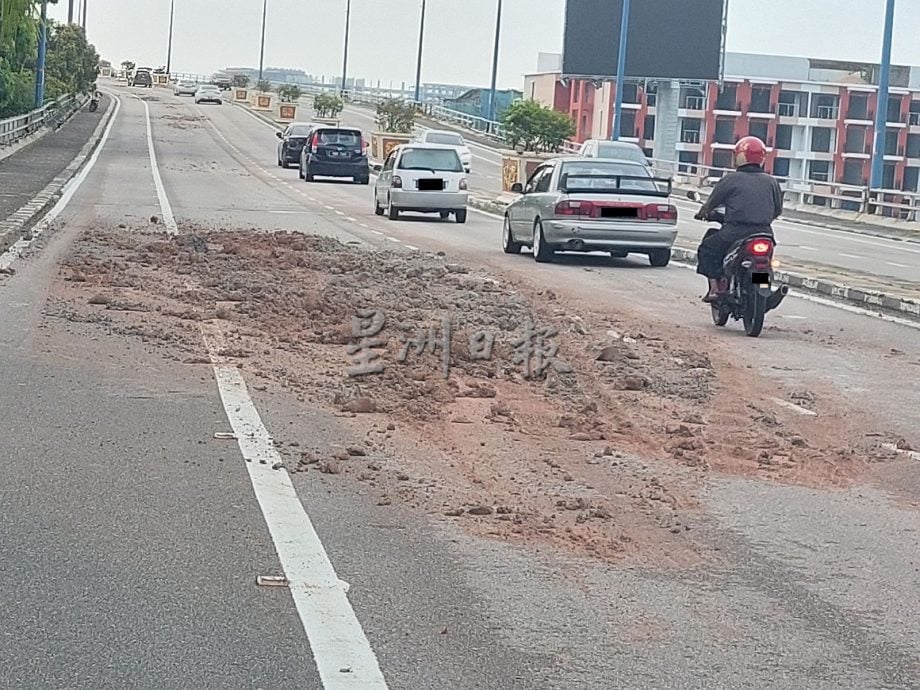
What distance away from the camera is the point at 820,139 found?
88688mm

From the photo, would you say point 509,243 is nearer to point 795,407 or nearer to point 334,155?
point 795,407

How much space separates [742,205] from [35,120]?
4296cm

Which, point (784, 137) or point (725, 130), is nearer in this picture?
point (784, 137)

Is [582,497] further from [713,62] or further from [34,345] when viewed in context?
[713,62]

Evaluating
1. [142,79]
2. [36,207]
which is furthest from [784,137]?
[36,207]

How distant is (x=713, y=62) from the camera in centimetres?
6944

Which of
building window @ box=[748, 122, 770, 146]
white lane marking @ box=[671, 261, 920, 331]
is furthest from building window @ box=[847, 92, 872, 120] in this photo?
white lane marking @ box=[671, 261, 920, 331]

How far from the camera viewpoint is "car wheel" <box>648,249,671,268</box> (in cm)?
2183

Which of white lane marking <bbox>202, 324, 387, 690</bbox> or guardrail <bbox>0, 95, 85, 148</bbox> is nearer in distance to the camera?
white lane marking <bbox>202, 324, 387, 690</bbox>

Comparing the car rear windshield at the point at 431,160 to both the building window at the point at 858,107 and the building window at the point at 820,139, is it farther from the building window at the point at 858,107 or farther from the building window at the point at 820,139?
the building window at the point at 858,107

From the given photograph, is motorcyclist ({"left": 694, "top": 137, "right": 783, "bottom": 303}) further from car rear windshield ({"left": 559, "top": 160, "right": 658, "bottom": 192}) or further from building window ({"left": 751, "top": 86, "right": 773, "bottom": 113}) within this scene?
building window ({"left": 751, "top": 86, "right": 773, "bottom": 113})

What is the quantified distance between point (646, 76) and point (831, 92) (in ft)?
75.8

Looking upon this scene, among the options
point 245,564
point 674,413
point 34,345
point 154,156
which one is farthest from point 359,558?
point 154,156

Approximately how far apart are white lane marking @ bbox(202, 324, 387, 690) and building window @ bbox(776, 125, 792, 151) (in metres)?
83.4
